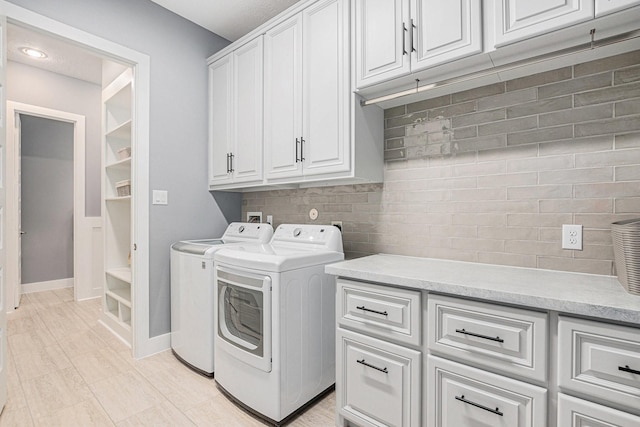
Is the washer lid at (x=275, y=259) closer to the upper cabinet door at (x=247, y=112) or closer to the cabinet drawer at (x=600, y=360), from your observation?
the upper cabinet door at (x=247, y=112)

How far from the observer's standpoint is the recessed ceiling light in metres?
3.25

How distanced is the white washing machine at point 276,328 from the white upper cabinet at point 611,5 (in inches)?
62.7

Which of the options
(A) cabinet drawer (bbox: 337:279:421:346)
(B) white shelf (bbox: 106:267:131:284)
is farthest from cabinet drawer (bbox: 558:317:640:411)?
(B) white shelf (bbox: 106:267:131:284)

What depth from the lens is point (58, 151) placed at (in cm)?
459

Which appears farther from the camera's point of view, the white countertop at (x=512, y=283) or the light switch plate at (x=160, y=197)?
the light switch plate at (x=160, y=197)

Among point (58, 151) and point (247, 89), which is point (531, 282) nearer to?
point (247, 89)

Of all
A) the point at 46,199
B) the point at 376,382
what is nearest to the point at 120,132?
the point at 46,199

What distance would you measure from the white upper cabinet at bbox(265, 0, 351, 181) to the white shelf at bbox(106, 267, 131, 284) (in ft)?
5.49

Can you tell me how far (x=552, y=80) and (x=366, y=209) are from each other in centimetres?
123

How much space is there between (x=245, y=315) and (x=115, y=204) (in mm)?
2287

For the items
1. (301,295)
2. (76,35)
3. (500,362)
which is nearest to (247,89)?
(76,35)

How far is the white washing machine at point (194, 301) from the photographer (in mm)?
2111

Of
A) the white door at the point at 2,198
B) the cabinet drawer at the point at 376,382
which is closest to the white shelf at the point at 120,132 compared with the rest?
the white door at the point at 2,198

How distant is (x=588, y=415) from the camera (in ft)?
3.28
